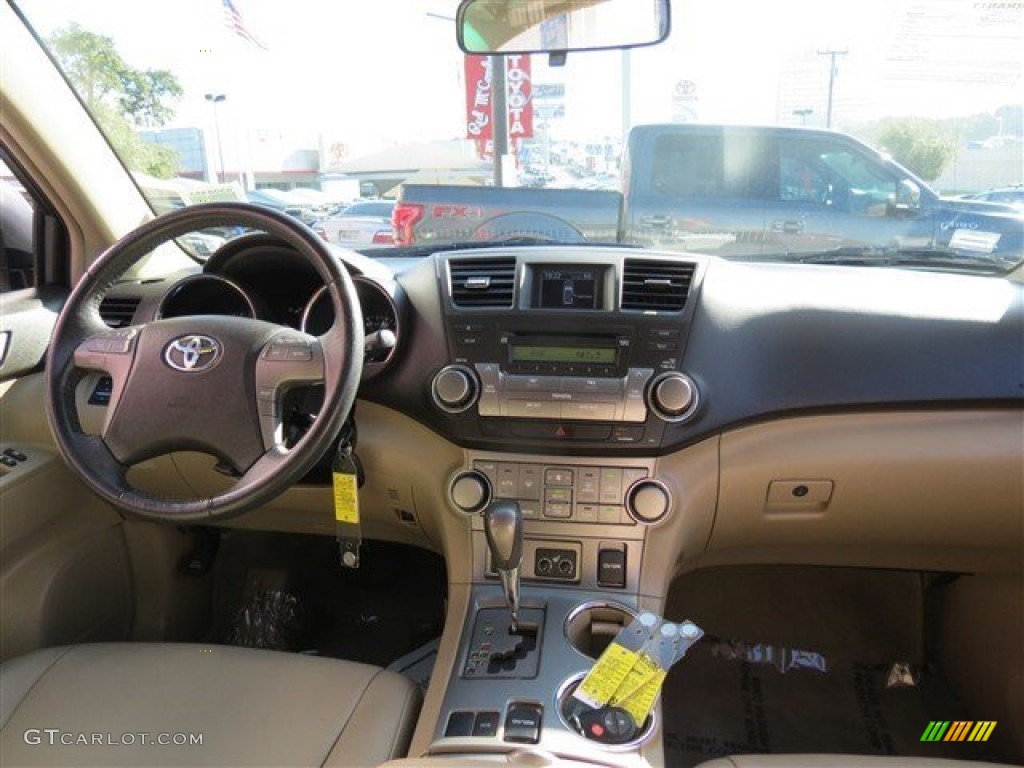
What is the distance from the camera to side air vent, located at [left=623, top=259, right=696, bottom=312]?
5.78 feet

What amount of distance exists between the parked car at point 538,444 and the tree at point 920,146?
0.03m

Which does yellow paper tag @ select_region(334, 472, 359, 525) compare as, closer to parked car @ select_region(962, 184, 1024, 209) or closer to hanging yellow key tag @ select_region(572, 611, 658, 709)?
hanging yellow key tag @ select_region(572, 611, 658, 709)

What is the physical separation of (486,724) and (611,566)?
0.45 metres

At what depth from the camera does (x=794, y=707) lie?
85.3 inches

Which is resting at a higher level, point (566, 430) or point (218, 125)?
point (218, 125)

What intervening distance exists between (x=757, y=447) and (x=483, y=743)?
0.86 m

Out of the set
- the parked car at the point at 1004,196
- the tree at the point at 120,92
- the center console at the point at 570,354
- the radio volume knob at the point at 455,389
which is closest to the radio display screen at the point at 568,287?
the center console at the point at 570,354

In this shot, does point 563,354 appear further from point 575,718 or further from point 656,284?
point 575,718

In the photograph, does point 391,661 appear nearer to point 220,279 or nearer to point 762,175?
point 220,279

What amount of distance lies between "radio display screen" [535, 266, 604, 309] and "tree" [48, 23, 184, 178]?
1.31 metres

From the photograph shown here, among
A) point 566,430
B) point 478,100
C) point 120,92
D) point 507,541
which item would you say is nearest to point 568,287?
point 566,430

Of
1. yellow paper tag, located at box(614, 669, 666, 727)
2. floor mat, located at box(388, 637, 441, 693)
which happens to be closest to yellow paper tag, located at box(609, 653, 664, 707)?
yellow paper tag, located at box(614, 669, 666, 727)

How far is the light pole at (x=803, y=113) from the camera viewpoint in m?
2.16

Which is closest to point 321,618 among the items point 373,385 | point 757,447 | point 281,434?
point 373,385
